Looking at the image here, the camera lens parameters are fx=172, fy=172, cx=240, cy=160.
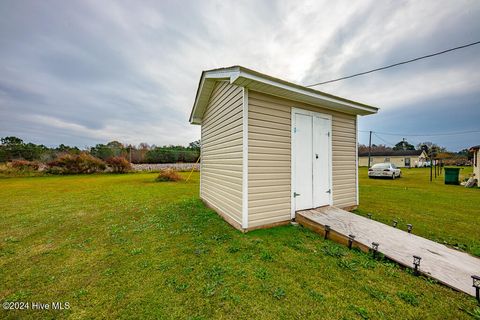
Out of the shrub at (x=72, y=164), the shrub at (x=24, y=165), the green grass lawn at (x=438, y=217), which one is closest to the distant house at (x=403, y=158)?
the green grass lawn at (x=438, y=217)

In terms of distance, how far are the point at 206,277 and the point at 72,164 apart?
20.4 m

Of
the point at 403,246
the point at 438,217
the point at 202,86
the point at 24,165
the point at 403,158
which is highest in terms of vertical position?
the point at 202,86

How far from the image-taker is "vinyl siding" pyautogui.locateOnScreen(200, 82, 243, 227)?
3785 mm

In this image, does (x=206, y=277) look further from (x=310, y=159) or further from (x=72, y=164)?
(x=72, y=164)

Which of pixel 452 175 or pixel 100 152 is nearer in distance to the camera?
pixel 452 175

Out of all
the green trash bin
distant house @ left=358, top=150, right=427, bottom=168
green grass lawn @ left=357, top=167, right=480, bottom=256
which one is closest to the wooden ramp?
green grass lawn @ left=357, top=167, right=480, bottom=256

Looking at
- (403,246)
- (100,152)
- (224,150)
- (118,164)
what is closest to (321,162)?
(403,246)

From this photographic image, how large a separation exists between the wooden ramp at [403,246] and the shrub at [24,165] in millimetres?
22936

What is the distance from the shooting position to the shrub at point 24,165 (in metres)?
14.8

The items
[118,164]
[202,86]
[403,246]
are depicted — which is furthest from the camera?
[118,164]

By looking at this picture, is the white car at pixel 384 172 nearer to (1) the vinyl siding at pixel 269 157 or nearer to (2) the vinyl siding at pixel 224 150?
(1) the vinyl siding at pixel 269 157

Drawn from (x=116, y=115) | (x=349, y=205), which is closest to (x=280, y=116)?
(x=349, y=205)

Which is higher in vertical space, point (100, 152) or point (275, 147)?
point (100, 152)

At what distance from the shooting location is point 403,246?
2789mm
